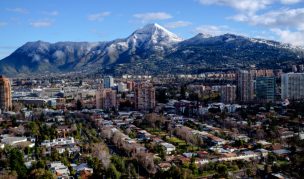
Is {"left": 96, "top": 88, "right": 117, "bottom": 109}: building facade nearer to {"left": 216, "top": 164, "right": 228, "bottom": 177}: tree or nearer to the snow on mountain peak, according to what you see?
{"left": 216, "top": 164, "right": 228, "bottom": 177}: tree

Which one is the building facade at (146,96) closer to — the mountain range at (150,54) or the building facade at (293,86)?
the building facade at (293,86)

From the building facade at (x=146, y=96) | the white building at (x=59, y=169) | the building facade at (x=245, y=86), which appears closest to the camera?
the white building at (x=59, y=169)

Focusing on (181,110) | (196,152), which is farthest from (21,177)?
(181,110)

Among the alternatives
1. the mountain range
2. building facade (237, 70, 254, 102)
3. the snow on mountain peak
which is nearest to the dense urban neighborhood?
building facade (237, 70, 254, 102)

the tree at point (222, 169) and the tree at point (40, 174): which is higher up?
Answer: the tree at point (40, 174)

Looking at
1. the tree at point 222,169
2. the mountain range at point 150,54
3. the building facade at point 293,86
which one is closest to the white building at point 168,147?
the tree at point 222,169

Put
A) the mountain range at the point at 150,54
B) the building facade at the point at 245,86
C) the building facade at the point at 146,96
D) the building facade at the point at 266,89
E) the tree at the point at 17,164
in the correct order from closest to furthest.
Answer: the tree at the point at 17,164 → the building facade at the point at 146,96 → the building facade at the point at 266,89 → the building facade at the point at 245,86 → the mountain range at the point at 150,54
